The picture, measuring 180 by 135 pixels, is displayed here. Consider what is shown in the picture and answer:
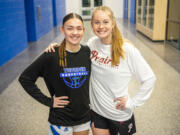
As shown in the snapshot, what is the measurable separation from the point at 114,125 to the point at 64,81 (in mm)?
512

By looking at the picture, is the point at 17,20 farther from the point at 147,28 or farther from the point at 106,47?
the point at 106,47

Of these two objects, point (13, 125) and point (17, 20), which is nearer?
point (13, 125)

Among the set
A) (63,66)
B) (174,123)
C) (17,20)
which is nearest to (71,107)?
(63,66)

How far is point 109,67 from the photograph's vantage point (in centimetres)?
153

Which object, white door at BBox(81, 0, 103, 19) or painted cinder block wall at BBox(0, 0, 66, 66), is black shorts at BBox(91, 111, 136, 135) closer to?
painted cinder block wall at BBox(0, 0, 66, 66)

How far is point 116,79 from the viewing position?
153 cm

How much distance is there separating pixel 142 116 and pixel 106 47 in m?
1.80

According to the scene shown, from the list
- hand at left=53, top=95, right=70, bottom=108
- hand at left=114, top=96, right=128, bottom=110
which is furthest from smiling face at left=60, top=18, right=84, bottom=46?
hand at left=114, top=96, right=128, bottom=110

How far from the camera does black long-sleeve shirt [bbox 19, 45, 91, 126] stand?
144 cm

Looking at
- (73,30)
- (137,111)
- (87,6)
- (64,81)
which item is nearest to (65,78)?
(64,81)

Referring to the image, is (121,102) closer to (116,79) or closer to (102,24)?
(116,79)

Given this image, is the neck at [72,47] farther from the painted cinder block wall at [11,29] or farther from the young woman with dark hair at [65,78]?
the painted cinder block wall at [11,29]

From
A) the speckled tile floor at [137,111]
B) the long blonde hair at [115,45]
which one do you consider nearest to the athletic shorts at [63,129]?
the long blonde hair at [115,45]

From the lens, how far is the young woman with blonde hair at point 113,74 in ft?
4.87
